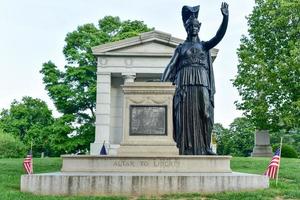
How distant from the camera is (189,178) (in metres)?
8.37

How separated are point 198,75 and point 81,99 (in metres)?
29.5

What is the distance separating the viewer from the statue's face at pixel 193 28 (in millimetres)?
10398

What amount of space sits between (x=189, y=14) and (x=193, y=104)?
2.21 m

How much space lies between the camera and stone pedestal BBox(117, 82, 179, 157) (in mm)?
9648

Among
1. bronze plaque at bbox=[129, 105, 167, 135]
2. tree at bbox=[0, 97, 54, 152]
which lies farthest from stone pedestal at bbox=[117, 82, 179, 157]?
tree at bbox=[0, 97, 54, 152]

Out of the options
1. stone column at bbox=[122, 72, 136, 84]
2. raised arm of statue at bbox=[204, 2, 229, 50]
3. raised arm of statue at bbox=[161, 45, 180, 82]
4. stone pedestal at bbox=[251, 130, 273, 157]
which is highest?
stone column at bbox=[122, 72, 136, 84]

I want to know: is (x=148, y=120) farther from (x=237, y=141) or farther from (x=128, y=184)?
(x=237, y=141)

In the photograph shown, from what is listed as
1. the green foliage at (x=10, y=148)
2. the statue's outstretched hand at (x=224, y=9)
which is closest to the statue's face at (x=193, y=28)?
the statue's outstretched hand at (x=224, y=9)

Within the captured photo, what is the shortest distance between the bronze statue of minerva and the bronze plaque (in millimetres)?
493

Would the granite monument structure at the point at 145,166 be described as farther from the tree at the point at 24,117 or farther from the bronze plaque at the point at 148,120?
the tree at the point at 24,117

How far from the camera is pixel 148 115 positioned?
9.83m

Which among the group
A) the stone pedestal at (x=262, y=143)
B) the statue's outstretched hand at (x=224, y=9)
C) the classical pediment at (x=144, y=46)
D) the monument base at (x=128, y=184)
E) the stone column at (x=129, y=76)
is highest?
the classical pediment at (x=144, y=46)

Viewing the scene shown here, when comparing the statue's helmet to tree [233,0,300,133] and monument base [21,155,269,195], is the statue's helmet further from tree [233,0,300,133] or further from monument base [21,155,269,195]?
tree [233,0,300,133]

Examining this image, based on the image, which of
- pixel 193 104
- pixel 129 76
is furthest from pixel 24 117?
pixel 193 104
